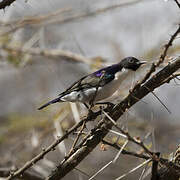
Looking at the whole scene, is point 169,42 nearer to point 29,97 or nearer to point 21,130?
point 21,130

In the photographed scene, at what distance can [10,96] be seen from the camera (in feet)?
38.1

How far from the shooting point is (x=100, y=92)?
3.77m

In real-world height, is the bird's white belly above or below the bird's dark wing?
below

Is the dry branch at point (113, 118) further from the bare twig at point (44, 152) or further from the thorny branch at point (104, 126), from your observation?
the bare twig at point (44, 152)

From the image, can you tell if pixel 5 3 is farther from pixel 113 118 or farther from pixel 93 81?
pixel 93 81

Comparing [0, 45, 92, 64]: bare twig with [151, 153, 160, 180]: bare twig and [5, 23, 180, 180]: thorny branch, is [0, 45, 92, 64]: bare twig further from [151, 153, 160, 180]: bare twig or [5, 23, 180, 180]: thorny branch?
[151, 153, 160, 180]: bare twig

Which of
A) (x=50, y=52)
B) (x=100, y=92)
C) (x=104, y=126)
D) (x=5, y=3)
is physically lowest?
(x=104, y=126)

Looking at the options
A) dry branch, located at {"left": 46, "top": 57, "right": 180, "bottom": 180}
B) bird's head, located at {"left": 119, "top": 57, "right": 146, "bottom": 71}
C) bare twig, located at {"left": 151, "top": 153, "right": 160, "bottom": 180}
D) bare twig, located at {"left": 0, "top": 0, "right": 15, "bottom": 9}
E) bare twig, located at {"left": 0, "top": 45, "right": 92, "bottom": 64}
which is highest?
bare twig, located at {"left": 0, "top": 45, "right": 92, "bottom": 64}

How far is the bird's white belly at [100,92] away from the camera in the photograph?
12.4 feet

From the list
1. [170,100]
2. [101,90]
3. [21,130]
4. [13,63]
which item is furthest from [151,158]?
[170,100]

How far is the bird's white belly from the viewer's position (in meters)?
3.77

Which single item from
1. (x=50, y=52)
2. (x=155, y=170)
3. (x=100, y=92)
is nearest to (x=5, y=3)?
(x=155, y=170)

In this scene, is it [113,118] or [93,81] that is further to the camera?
[93,81]

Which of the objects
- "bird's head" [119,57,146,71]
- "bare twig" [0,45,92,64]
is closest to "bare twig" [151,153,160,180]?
"bird's head" [119,57,146,71]
